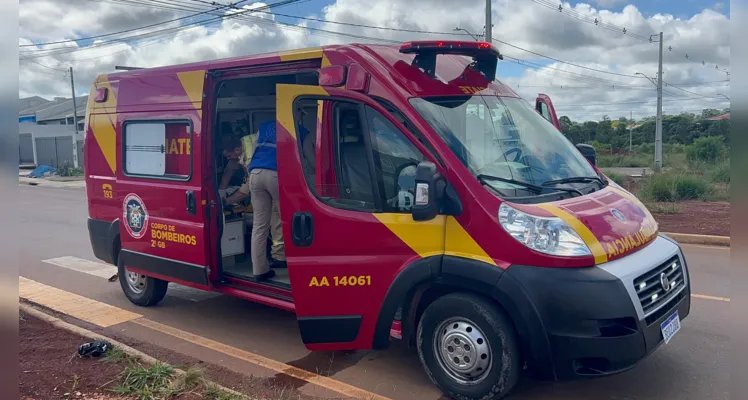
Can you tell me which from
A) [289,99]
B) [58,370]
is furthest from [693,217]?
[58,370]

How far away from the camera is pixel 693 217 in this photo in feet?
36.7

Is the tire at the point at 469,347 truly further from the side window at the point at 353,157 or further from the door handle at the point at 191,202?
the door handle at the point at 191,202

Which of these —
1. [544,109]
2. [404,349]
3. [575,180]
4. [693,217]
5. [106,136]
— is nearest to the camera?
[575,180]

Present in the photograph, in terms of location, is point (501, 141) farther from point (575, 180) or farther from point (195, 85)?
point (195, 85)

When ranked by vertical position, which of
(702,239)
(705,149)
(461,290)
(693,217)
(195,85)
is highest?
(195,85)

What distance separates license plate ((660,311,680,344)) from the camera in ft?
12.5

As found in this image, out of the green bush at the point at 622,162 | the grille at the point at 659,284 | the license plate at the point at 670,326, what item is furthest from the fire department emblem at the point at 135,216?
the green bush at the point at 622,162

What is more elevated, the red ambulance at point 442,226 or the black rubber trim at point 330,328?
the red ambulance at point 442,226

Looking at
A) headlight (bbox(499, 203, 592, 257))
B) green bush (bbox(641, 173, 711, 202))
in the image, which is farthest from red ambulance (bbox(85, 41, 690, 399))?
green bush (bbox(641, 173, 711, 202))

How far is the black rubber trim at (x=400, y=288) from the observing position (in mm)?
3964

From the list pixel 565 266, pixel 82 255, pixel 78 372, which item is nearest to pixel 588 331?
pixel 565 266

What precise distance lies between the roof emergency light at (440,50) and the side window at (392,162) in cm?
55

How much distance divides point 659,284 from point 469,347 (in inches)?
51.2

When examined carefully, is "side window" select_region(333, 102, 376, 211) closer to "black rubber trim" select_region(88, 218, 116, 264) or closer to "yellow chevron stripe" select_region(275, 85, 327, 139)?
"yellow chevron stripe" select_region(275, 85, 327, 139)
